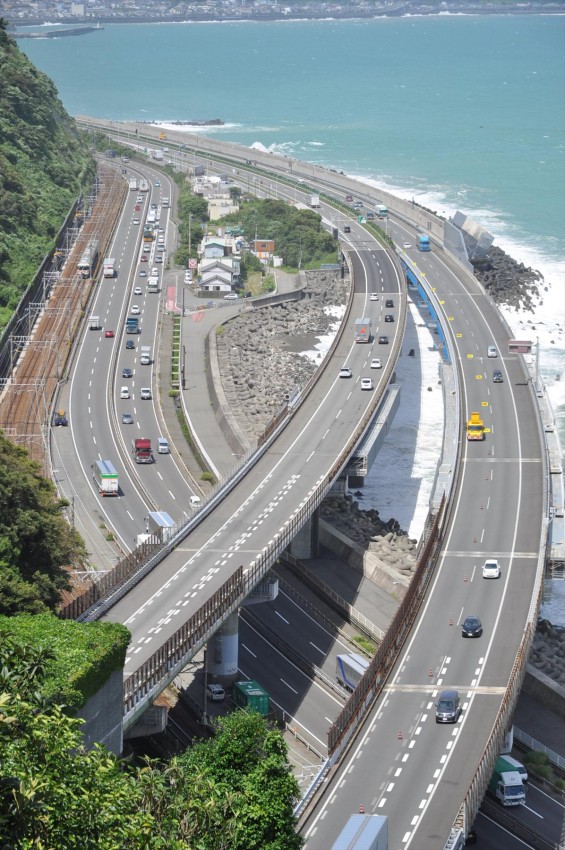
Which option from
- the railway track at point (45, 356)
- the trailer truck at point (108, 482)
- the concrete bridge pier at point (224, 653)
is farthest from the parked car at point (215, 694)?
the railway track at point (45, 356)

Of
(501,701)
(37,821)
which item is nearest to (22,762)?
(37,821)

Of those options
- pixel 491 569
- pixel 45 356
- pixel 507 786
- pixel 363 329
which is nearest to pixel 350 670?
pixel 491 569

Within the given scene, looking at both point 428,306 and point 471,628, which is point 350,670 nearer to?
point 471,628

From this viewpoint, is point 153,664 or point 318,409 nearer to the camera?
point 153,664

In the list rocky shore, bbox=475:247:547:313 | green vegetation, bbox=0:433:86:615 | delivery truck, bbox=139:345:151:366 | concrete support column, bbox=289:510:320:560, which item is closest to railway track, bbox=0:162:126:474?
delivery truck, bbox=139:345:151:366

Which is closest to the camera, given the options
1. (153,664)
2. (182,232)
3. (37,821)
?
(37,821)

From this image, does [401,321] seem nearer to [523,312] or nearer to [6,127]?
[523,312]

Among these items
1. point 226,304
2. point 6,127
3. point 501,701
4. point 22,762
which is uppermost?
point 6,127

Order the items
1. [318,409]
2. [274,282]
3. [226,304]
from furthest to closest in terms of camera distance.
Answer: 1. [274,282]
2. [226,304]
3. [318,409]
